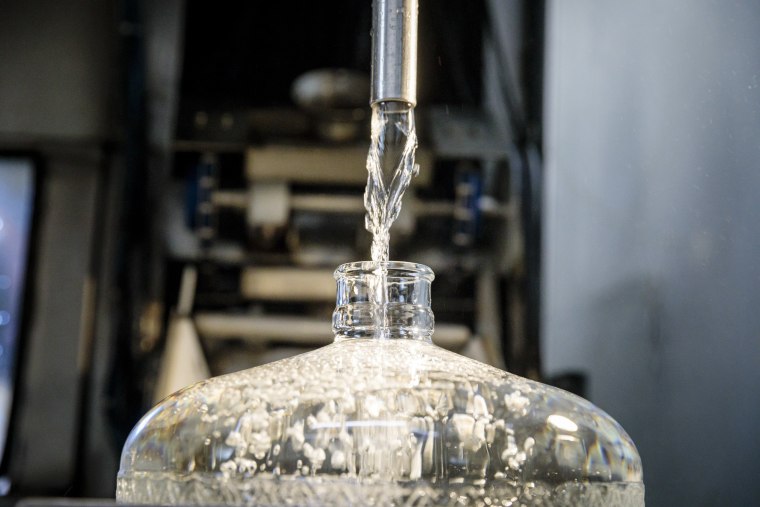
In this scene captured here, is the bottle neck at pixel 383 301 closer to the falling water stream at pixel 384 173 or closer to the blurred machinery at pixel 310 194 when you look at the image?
the falling water stream at pixel 384 173

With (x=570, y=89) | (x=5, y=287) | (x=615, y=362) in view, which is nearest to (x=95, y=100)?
(x=5, y=287)

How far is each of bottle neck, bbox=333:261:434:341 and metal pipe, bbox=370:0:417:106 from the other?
62mm

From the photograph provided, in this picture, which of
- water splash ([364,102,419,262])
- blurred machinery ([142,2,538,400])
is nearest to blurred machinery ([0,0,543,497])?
blurred machinery ([142,2,538,400])

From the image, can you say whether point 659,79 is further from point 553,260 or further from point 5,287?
point 5,287

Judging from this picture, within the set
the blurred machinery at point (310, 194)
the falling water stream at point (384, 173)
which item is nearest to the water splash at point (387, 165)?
the falling water stream at point (384, 173)

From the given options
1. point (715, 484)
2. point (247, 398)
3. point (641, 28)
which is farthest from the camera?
point (641, 28)

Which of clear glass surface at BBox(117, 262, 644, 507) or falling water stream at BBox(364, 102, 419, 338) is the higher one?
falling water stream at BBox(364, 102, 419, 338)

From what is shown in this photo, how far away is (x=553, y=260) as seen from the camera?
3.68 feet

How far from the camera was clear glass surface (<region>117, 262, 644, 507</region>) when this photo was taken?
31 centimetres

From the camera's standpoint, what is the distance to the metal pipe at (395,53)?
0.35 metres

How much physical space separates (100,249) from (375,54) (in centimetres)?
84

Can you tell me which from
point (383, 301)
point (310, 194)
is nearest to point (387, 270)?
point (383, 301)

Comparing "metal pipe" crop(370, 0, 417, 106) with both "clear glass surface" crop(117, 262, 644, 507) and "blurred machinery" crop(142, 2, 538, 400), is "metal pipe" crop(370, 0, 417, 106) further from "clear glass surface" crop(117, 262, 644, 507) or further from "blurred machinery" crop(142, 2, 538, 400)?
"blurred machinery" crop(142, 2, 538, 400)

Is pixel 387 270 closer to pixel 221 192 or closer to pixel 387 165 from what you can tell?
pixel 387 165
